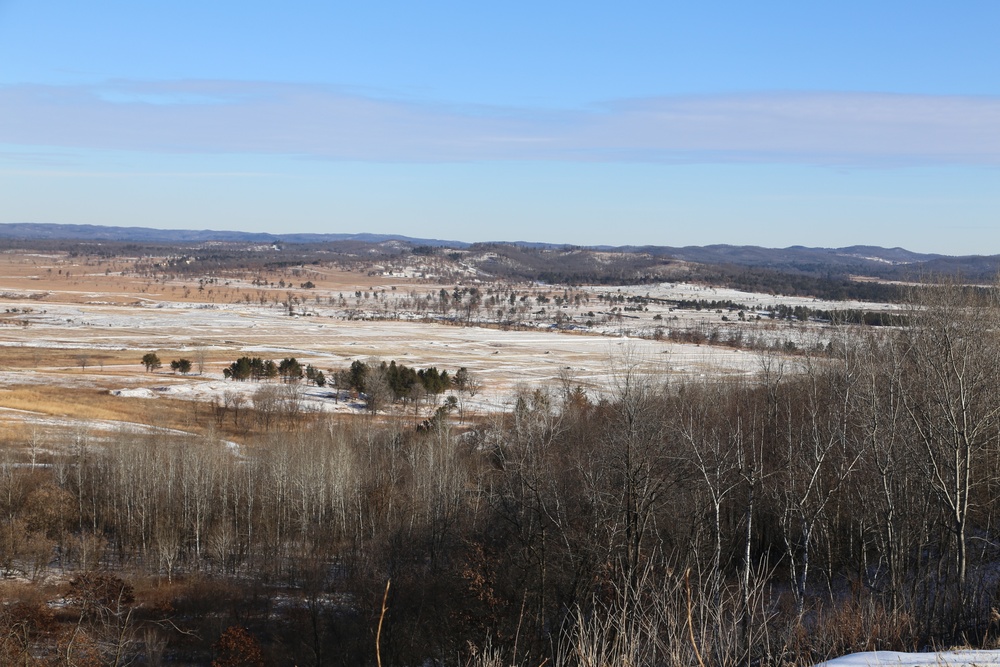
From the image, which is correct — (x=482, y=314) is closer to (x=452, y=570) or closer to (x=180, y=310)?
(x=180, y=310)

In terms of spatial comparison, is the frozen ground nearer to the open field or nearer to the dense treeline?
the open field

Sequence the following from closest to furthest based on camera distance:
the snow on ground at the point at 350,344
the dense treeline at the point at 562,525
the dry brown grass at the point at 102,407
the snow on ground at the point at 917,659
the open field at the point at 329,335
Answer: the snow on ground at the point at 917,659
the dense treeline at the point at 562,525
the dry brown grass at the point at 102,407
the open field at the point at 329,335
the snow on ground at the point at 350,344

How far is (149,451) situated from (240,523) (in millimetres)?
4697

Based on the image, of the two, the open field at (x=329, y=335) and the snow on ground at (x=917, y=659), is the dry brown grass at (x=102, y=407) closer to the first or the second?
the open field at (x=329, y=335)

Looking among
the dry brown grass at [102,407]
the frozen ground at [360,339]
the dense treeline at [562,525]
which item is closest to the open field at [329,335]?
the dry brown grass at [102,407]

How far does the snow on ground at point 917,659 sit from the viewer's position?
→ 20.0 feet

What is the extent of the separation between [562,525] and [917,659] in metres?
13.3

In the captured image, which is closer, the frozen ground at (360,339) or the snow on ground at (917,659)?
the snow on ground at (917,659)

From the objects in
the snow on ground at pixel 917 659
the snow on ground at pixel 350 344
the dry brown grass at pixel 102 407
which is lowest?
the dry brown grass at pixel 102 407

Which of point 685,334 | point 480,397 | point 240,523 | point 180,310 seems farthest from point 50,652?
point 180,310

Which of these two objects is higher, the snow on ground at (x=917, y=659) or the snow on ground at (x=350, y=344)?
the snow on ground at (x=917, y=659)

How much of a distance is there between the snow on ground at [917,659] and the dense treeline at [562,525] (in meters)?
1.62

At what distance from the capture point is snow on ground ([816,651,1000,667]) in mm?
6094

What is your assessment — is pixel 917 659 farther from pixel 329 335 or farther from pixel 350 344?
pixel 329 335
